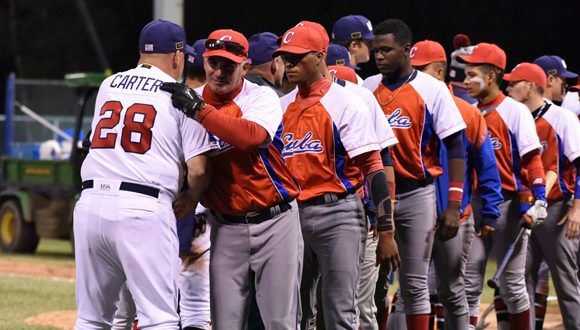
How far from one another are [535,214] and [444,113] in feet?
4.74

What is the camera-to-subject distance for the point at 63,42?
38.5 meters

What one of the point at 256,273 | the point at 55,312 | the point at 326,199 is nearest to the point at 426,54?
the point at 326,199

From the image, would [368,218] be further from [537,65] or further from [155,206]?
[537,65]

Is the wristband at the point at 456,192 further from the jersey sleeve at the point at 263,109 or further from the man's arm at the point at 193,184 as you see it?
the man's arm at the point at 193,184

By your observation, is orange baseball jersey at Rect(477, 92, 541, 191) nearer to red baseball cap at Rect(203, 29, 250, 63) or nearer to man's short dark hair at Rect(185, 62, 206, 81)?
man's short dark hair at Rect(185, 62, 206, 81)

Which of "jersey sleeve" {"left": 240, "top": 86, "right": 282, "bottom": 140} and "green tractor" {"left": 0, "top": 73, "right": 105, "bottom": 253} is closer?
"jersey sleeve" {"left": 240, "top": 86, "right": 282, "bottom": 140}

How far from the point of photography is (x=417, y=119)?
24.1 ft

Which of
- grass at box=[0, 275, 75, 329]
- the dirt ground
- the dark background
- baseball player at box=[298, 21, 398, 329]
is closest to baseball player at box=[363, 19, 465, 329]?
baseball player at box=[298, 21, 398, 329]

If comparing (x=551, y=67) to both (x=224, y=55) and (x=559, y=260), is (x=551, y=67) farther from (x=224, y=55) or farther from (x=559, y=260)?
(x=224, y=55)

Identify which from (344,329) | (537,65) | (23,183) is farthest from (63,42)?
(344,329)

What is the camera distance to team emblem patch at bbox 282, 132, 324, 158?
6.58 m

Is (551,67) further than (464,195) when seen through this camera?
Yes

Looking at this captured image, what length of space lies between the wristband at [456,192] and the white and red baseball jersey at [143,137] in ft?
6.65

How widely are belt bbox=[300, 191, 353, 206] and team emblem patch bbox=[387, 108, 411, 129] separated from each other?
872 millimetres
